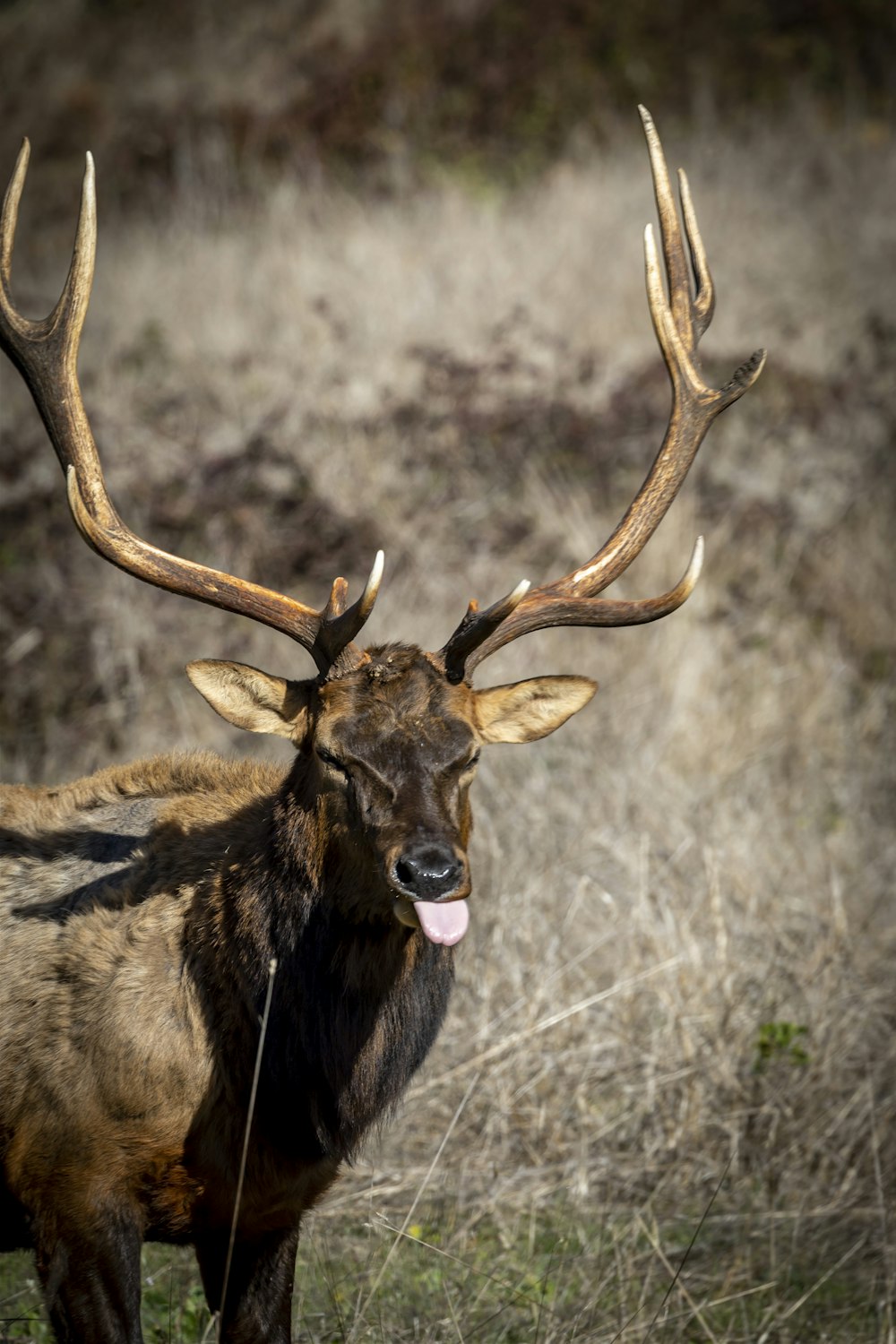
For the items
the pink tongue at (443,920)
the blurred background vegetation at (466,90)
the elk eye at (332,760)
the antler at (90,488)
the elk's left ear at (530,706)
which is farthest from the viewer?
the blurred background vegetation at (466,90)

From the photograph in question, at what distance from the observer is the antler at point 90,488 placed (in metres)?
3.91

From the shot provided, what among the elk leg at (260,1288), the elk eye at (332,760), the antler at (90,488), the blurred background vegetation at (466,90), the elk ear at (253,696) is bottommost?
the elk leg at (260,1288)

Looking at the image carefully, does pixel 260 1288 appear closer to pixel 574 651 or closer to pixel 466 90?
pixel 574 651

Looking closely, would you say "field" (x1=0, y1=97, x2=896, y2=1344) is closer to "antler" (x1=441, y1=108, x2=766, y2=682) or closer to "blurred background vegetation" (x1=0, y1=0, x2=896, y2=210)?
"blurred background vegetation" (x1=0, y1=0, x2=896, y2=210)

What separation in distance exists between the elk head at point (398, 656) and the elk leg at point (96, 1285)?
105cm

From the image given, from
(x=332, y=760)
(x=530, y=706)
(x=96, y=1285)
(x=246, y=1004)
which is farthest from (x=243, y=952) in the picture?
(x=530, y=706)

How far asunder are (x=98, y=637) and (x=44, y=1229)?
490cm

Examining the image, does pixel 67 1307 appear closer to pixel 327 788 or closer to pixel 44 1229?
pixel 44 1229

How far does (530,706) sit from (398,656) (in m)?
0.46

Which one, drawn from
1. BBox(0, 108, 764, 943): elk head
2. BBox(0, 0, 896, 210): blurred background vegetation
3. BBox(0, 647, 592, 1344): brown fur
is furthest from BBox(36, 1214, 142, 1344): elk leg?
BBox(0, 0, 896, 210): blurred background vegetation

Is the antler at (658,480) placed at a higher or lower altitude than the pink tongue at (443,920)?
higher

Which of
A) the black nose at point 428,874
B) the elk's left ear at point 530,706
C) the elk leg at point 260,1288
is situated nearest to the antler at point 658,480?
the elk's left ear at point 530,706

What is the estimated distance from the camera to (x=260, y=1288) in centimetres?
396

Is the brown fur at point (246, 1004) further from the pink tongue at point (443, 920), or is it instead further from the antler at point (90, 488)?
the antler at point (90, 488)
